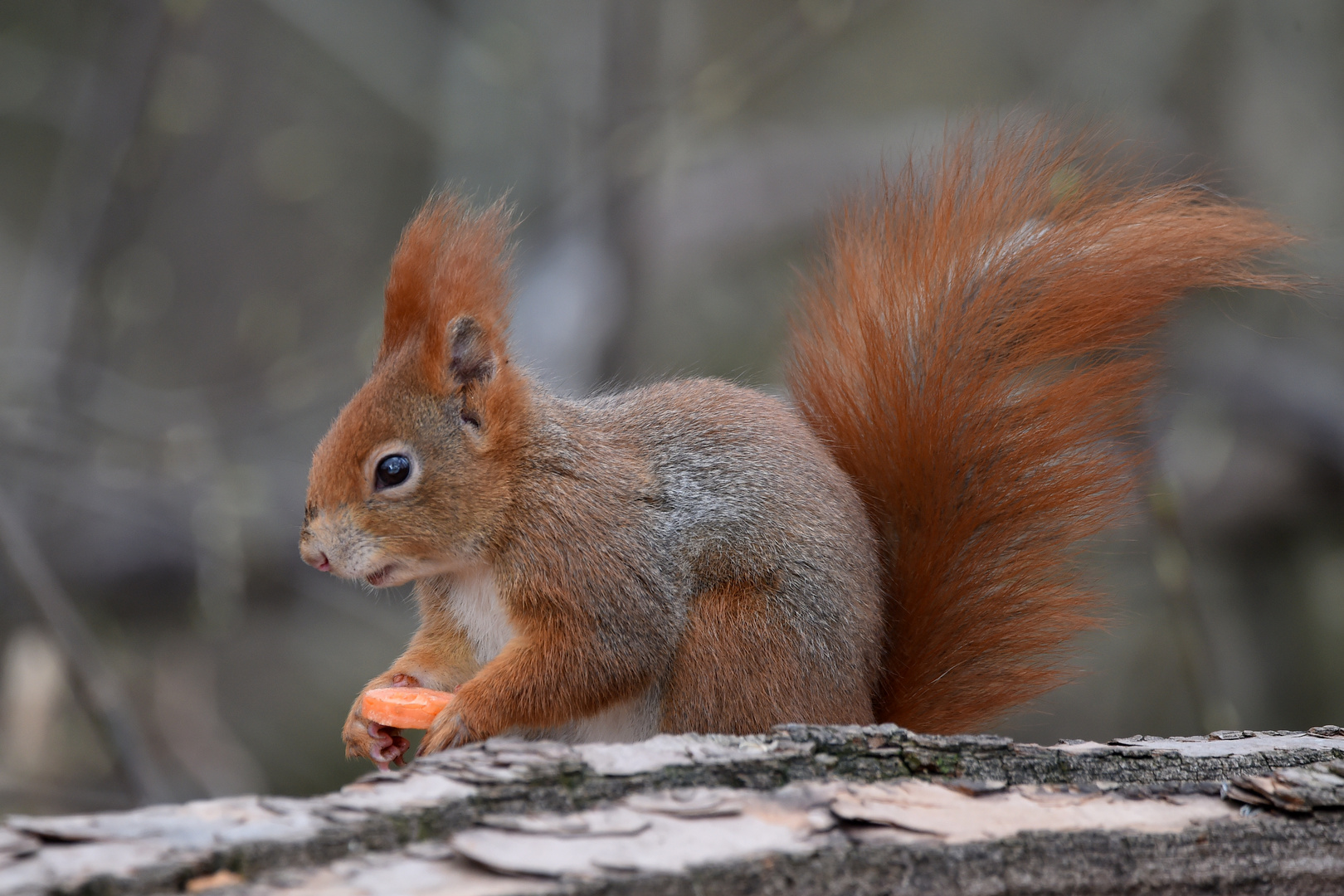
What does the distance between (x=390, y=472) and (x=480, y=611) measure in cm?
22

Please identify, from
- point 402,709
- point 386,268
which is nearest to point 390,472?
point 402,709

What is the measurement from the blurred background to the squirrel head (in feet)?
0.62

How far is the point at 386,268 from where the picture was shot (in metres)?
3.92

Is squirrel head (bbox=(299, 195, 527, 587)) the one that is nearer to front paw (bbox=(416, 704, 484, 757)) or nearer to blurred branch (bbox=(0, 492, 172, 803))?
front paw (bbox=(416, 704, 484, 757))

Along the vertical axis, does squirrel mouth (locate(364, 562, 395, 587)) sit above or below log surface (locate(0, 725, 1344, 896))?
above

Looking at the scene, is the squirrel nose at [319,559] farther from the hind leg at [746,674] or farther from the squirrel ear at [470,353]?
the hind leg at [746,674]

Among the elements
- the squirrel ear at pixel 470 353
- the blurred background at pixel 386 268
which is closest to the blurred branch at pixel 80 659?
the blurred background at pixel 386 268

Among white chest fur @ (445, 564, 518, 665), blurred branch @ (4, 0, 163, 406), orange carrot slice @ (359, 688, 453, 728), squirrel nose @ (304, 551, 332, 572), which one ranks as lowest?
orange carrot slice @ (359, 688, 453, 728)

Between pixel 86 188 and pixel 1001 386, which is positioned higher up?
pixel 86 188

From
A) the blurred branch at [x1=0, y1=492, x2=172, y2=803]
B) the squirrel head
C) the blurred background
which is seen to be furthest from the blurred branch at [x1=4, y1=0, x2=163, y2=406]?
the squirrel head

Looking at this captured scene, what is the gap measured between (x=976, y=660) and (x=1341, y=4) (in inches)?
112

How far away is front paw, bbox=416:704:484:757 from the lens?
4.03 feet

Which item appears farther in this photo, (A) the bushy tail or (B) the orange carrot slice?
(A) the bushy tail

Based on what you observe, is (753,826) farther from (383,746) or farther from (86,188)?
(86,188)
